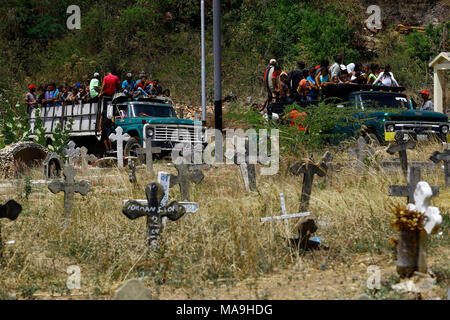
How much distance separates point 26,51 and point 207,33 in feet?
33.0

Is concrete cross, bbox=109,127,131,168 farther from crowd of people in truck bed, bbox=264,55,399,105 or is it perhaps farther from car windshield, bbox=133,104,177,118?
crowd of people in truck bed, bbox=264,55,399,105

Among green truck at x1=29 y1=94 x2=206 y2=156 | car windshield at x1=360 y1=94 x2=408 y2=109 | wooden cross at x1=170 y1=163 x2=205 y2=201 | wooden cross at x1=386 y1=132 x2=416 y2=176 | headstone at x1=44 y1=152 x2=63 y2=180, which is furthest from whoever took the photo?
green truck at x1=29 y1=94 x2=206 y2=156

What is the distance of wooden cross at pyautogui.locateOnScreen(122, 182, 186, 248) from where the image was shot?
653cm

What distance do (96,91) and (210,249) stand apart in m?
13.4

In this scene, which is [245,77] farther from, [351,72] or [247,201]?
[247,201]

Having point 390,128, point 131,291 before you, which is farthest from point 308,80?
point 131,291

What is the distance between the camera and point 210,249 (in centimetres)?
641

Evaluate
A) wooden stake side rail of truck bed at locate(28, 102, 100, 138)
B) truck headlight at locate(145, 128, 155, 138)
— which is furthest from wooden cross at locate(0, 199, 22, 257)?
wooden stake side rail of truck bed at locate(28, 102, 100, 138)

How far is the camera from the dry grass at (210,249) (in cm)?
582

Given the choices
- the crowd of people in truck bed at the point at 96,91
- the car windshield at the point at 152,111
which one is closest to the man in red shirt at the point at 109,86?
the crowd of people in truck bed at the point at 96,91

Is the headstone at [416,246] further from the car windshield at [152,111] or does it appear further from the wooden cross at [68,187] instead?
the car windshield at [152,111]

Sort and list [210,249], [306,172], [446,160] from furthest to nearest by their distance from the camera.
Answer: [446,160] → [306,172] → [210,249]

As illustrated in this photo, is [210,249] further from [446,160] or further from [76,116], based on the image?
[76,116]

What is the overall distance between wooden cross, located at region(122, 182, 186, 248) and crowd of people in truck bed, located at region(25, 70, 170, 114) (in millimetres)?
12228
